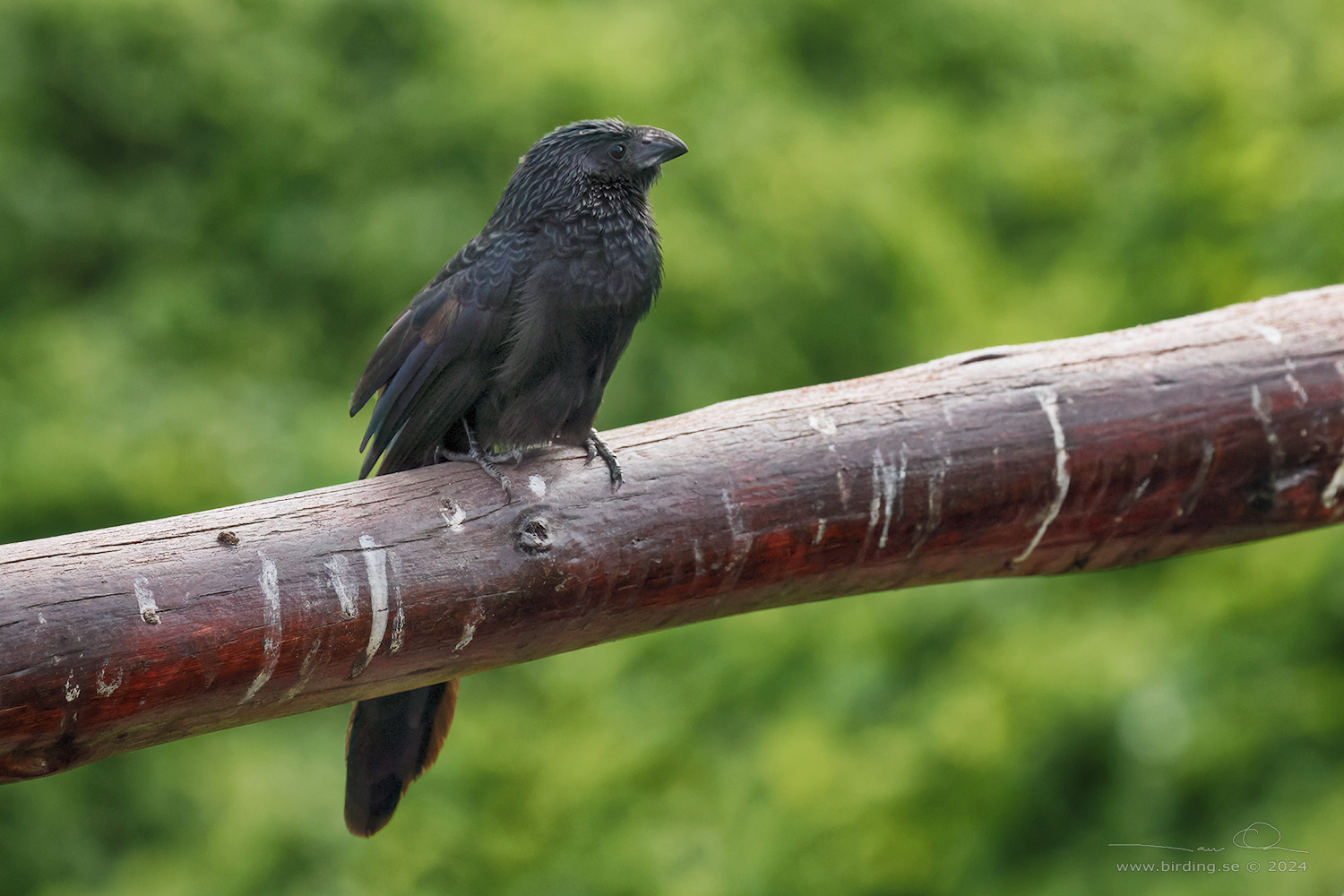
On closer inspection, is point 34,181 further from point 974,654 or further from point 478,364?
point 974,654

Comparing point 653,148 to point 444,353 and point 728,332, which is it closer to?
point 444,353

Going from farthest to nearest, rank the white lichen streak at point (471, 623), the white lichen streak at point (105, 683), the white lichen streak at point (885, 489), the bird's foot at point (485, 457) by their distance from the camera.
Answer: the white lichen streak at point (885, 489)
the bird's foot at point (485, 457)
the white lichen streak at point (471, 623)
the white lichen streak at point (105, 683)

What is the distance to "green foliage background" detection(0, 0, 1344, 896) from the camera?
139 inches

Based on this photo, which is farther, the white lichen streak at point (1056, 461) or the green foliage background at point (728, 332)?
the green foliage background at point (728, 332)

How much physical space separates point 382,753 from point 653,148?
1253mm

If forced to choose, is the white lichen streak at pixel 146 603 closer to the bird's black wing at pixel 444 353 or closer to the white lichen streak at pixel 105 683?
the white lichen streak at pixel 105 683

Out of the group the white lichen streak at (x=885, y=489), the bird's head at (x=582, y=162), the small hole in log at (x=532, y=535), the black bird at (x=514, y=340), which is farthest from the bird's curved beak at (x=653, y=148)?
the small hole in log at (x=532, y=535)

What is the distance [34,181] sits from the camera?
15.3 ft

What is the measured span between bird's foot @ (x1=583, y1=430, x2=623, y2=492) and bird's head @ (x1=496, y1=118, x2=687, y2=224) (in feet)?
1.78

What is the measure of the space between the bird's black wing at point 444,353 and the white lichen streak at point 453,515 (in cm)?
39

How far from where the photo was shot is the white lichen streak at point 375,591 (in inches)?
69.0

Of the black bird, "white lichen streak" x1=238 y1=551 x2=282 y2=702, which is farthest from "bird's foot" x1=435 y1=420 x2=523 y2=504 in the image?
"white lichen streak" x1=238 y1=551 x2=282 y2=702

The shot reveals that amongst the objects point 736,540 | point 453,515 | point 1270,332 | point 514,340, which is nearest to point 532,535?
point 453,515

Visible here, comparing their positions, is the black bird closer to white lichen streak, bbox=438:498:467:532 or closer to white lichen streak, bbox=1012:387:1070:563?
white lichen streak, bbox=438:498:467:532
